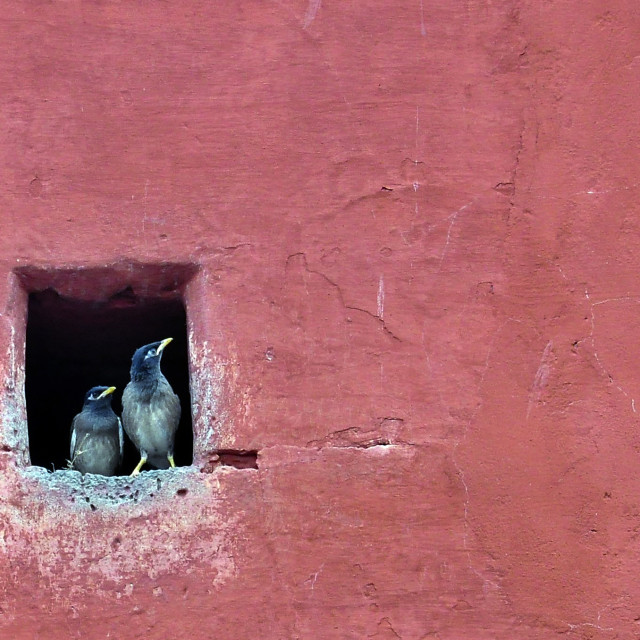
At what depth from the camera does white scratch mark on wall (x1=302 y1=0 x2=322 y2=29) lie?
463 cm

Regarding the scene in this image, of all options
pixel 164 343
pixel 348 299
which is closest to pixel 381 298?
pixel 348 299

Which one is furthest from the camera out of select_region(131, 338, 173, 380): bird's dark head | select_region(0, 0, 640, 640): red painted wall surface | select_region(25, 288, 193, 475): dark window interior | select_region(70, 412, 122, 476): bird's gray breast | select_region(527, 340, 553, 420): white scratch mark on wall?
select_region(70, 412, 122, 476): bird's gray breast

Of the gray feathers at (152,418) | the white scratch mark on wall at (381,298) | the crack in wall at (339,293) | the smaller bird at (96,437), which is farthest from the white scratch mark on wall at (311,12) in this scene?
the smaller bird at (96,437)

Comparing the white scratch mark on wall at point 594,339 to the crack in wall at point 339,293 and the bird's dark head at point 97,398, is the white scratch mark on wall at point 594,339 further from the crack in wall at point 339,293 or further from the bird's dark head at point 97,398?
the bird's dark head at point 97,398

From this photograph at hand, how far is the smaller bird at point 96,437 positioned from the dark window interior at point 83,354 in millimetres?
232

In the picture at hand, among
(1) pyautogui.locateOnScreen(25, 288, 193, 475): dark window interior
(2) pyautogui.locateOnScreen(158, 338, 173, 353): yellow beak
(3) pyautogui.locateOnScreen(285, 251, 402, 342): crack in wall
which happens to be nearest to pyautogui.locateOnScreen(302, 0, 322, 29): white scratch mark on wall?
(3) pyautogui.locateOnScreen(285, 251, 402, 342): crack in wall

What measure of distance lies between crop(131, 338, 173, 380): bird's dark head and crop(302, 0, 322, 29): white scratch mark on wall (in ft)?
5.77

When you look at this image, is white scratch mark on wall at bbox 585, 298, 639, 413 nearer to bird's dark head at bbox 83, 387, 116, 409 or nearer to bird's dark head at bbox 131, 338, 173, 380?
bird's dark head at bbox 131, 338, 173, 380

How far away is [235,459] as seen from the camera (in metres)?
4.23

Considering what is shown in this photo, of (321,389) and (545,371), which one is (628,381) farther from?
(321,389)

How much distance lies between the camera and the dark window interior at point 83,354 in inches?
195

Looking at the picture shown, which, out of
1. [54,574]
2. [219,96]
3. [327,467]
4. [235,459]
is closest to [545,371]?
[327,467]

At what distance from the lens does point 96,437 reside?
5.66 metres

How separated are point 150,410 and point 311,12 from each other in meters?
2.20
